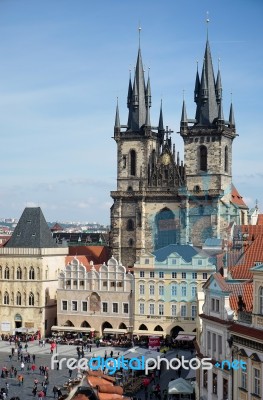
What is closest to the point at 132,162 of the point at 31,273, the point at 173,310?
the point at 31,273

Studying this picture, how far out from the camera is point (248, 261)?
4084cm

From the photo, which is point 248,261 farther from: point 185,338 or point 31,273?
point 31,273

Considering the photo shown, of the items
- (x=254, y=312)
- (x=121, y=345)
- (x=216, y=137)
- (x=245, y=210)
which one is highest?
(x=216, y=137)

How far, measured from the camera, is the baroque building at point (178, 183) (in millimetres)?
85438

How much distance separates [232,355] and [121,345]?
37.6 meters

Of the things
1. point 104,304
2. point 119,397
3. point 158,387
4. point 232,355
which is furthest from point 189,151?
point 119,397

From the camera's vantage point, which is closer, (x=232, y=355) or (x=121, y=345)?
(x=232, y=355)

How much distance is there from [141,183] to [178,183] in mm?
3959

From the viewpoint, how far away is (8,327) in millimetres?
77312

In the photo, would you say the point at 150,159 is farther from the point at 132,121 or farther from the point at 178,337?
the point at 178,337

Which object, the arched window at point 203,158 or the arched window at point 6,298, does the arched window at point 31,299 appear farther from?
the arched window at point 203,158

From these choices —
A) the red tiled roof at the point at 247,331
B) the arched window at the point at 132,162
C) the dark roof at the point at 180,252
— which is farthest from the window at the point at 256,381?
the arched window at the point at 132,162

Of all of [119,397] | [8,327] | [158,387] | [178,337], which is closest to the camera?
[119,397]

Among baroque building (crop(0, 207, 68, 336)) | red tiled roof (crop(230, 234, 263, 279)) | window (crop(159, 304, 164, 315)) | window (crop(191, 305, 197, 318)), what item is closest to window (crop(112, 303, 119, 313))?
window (crop(159, 304, 164, 315))
